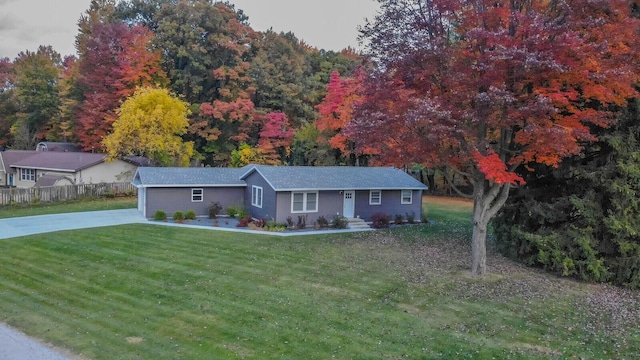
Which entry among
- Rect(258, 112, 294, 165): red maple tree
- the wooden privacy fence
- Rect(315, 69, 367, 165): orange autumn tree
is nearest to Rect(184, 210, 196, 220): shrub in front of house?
the wooden privacy fence

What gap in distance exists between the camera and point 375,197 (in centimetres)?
2481

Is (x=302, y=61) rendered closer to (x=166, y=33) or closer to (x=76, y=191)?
(x=166, y=33)

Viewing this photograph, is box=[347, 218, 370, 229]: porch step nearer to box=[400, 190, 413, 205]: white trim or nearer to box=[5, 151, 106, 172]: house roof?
box=[400, 190, 413, 205]: white trim

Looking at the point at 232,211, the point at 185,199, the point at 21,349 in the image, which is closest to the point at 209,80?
the point at 185,199

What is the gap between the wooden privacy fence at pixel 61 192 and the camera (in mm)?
25033

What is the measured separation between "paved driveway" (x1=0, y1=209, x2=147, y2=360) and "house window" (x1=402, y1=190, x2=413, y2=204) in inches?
584

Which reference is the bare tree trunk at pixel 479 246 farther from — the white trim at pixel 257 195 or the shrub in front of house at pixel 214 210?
the shrub in front of house at pixel 214 210

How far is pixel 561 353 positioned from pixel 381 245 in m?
10.2

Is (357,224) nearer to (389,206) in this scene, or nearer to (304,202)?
(389,206)

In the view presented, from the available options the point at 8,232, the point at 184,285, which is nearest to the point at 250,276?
the point at 184,285

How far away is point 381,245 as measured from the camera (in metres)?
18.3

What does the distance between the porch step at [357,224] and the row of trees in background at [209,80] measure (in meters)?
14.7

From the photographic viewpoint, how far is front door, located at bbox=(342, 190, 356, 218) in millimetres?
23938

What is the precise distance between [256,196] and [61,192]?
43.9ft
